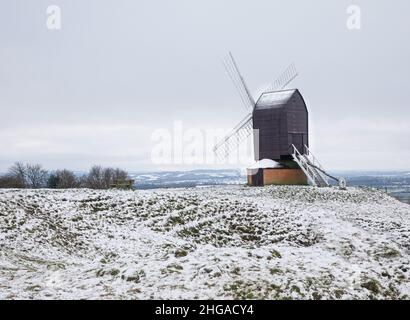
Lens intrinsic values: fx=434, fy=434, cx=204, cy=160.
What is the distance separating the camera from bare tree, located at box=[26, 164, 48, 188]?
91.8 m

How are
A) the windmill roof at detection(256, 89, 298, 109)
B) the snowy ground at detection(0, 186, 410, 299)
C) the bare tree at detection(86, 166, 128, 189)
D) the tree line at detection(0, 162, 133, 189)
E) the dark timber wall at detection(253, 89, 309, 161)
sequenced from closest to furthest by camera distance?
the snowy ground at detection(0, 186, 410, 299) → the dark timber wall at detection(253, 89, 309, 161) → the windmill roof at detection(256, 89, 298, 109) → the tree line at detection(0, 162, 133, 189) → the bare tree at detection(86, 166, 128, 189)

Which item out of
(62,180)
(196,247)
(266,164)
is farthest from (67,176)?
(196,247)

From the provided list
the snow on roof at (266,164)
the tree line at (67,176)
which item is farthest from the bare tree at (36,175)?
the snow on roof at (266,164)

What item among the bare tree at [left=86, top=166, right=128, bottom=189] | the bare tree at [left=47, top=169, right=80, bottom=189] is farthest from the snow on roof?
the bare tree at [left=86, top=166, right=128, bottom=189]

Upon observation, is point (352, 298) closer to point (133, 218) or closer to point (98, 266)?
point (98, 266)

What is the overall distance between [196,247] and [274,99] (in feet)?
98.8

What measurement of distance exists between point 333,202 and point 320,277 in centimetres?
2064

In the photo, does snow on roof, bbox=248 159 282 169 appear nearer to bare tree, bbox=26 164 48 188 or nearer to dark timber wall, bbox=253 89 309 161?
dark timber wall, bbox=253 89 309 161

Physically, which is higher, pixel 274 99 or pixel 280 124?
pixel 274 99

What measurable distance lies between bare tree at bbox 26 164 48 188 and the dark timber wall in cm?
5939

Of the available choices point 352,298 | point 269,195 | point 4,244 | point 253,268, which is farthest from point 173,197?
point 352,298

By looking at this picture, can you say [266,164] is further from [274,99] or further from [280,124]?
[274,99]

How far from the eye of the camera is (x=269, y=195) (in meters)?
33.4

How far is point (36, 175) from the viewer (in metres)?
93.9
